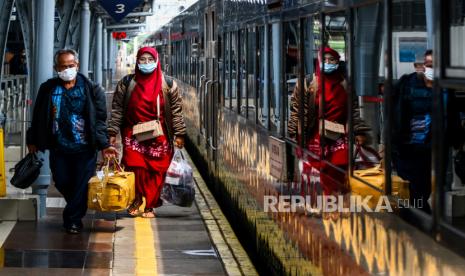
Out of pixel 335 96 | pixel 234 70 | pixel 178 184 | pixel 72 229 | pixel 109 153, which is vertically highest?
pixel 234 70

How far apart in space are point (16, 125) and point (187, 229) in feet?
25.1

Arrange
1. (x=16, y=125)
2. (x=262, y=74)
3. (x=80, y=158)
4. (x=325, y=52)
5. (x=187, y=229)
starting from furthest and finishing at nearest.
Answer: (x=16, y=125)
(x=187, y=229)
(x=80, y=158)
(x=262, y=74)
(x=325, y=52)

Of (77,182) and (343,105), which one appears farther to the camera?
(77,182)

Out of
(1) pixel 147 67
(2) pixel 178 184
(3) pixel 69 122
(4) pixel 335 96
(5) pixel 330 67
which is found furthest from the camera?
(2) pixel 178 184

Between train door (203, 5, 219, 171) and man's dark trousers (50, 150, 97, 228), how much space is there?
292 cm

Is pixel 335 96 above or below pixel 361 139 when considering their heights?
above

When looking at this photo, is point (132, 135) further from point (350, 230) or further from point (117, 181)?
point (350, 230)

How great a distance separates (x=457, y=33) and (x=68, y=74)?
6.35m

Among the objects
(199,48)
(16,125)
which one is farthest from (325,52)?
(16,125)

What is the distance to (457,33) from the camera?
11.2 ft

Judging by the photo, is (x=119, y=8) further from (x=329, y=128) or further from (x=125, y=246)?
(x=329, y=128)

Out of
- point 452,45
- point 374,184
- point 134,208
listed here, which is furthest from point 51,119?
point 452,45

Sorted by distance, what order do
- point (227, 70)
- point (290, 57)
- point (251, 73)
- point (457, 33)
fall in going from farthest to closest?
point (227, 70), point (251, 73), point (290, 57), point (457, 33)

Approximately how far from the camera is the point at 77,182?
377 inches
